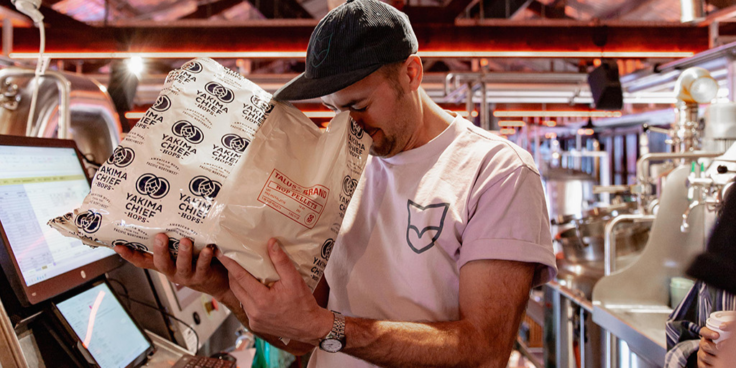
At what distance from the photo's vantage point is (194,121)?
0.93m

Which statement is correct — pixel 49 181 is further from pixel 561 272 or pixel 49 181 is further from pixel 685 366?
pixel 561 272

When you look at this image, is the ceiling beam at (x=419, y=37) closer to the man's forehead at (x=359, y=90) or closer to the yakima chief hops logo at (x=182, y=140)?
the man's forehead at (x=359, y=90)

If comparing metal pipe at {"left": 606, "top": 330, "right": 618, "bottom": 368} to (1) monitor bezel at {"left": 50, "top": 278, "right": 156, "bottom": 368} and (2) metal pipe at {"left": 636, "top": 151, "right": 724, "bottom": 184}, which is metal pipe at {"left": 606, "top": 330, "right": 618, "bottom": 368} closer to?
(2) metal pipe at {"left": 636, "top": 151, "right": 724, "bottom": 184}

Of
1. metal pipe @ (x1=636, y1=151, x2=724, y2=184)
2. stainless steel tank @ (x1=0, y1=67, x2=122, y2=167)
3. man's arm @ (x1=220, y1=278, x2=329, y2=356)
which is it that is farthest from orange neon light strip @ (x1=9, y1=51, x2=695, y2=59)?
man's arm @ (x1=220, y1=278, x2=329, y2=356)

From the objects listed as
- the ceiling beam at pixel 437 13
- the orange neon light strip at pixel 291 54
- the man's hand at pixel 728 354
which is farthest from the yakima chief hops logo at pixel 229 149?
the ceiling beam at pixel 437 13

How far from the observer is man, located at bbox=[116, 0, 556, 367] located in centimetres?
93

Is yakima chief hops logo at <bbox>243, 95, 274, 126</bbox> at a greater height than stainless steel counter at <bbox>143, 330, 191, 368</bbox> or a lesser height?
greater

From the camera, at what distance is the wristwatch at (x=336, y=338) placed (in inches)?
36.5

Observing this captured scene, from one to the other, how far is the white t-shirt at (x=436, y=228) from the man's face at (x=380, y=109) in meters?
0.06

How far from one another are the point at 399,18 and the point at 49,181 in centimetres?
97

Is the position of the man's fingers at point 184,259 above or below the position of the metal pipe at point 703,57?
below

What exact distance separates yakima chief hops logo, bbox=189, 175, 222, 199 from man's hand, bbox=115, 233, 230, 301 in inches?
3.5

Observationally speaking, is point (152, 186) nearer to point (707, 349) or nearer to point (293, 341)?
point (293, 341)

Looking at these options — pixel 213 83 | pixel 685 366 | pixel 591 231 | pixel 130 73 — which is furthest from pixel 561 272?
pixel 130 73
